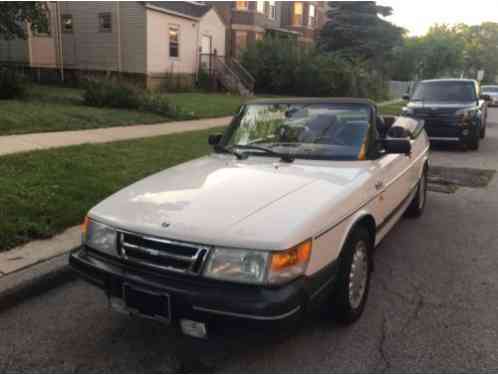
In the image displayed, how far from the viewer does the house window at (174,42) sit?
81.3 ft

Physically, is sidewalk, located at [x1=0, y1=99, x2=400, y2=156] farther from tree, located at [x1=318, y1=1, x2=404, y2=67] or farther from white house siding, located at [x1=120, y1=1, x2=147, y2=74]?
tree, located at [x1=318, y1=1, x2=404, y2=67]

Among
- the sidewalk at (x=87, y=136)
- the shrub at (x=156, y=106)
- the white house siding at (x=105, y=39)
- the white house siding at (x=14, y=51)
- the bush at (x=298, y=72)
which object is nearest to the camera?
the sidewalk at (x=87, y=136)

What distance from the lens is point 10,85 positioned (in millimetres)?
13102

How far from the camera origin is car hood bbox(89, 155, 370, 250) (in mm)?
2629

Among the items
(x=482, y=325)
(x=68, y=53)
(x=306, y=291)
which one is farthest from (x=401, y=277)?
(x=68, y=53)

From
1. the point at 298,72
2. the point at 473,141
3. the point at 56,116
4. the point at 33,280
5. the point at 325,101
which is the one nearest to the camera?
the point at 33,280

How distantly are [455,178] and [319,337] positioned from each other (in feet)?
20.5

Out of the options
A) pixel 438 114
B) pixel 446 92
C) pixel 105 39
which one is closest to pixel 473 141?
pixel 438 114

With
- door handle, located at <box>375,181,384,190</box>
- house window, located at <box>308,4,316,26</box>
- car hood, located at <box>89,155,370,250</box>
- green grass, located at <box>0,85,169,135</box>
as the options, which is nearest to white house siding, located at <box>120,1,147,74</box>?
green grass, located at <box>0,85,169,135</box>

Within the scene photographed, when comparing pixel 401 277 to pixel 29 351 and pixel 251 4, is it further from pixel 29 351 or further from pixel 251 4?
pixel 251 4

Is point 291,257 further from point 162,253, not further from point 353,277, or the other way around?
point 353,277

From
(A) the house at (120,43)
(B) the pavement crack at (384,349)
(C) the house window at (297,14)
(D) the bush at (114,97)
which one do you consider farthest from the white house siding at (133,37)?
(B) the pavement crack at (384,349)

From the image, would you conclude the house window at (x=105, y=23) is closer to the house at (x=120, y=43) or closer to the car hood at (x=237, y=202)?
the house at (x=120, y=43)

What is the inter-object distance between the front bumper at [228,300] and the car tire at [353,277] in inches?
15.7
